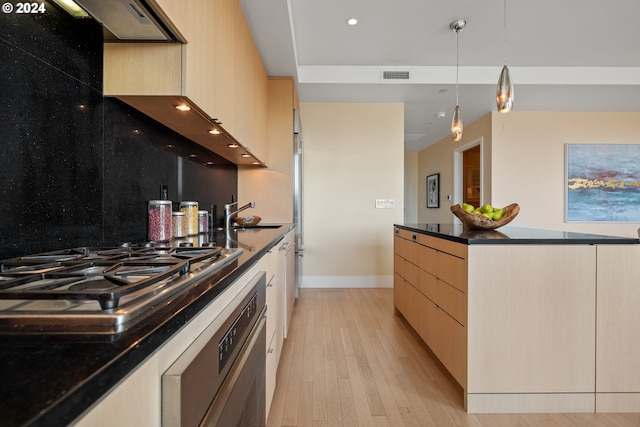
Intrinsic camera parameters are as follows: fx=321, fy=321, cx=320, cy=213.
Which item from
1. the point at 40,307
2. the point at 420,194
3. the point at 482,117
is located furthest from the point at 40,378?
the point at 420,194

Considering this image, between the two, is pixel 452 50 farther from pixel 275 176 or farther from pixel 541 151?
pixel 541 151

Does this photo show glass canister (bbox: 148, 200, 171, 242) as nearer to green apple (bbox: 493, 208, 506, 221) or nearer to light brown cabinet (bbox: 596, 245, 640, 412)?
green apple (bbox: 493, 208, 506, 221)

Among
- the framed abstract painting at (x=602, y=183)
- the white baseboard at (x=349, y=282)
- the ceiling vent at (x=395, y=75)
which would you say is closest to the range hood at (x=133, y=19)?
the ceiling vent at (x=395, y=75)

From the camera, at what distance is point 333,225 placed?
171 inches

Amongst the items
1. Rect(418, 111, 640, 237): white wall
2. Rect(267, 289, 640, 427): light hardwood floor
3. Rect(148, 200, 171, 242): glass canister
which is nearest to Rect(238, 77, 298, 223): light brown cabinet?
Rect(267, 289, 640, 427): light hardwood floor

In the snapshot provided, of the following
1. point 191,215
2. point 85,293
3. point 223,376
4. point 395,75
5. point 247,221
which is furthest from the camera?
point 395,75

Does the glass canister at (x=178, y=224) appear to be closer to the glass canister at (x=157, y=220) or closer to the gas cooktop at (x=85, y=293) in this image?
the glass canister at (x=157, y=220)

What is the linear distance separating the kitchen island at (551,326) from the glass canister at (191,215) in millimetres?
1581

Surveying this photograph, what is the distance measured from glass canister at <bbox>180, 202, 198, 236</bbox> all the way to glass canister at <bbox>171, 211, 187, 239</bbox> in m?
0.06

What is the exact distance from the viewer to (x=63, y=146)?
1106mm

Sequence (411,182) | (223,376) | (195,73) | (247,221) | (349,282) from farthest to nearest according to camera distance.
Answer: (411,182), (349,282), (247,221), (195,73), (223,376)

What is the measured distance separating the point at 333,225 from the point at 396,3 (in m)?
2.59

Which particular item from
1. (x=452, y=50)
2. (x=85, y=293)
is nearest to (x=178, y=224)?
Answer: (x=85, y=293)

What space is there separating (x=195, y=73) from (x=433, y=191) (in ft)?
20.8
